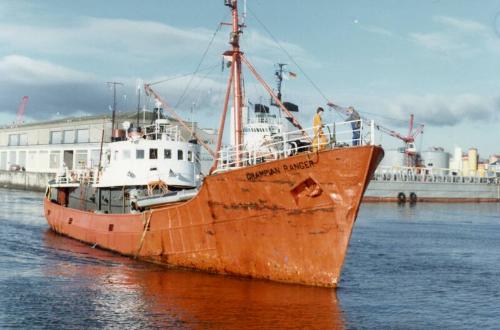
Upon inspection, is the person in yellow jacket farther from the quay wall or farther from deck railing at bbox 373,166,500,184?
the quay wall

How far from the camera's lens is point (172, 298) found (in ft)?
60.3

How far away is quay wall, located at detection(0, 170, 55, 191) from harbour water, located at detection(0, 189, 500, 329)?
2356 inches

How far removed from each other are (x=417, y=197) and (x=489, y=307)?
6938 cm

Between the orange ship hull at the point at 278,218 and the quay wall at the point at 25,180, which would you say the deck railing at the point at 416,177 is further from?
the orange ship hull at the point at 278,218

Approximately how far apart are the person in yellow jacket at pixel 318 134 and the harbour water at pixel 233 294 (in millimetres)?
4573

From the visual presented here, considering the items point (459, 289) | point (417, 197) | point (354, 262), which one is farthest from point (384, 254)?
point (417, 197)

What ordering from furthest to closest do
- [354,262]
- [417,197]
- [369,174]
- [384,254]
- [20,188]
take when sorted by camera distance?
1. [20,188]
2. [417,197]
3. [384,254]
4. [354,262]
5. [369,174]

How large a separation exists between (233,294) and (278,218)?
A: 115 inches

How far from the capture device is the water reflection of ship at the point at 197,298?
52.5 feet

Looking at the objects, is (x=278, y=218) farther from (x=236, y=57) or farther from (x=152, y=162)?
(x=152, y=162)

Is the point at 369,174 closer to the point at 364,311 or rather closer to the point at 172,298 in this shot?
the point at 364,311

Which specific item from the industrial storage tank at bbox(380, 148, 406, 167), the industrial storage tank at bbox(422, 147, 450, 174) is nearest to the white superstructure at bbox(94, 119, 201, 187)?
the industrial storage tank at bbox(380, 148, 406, 167)

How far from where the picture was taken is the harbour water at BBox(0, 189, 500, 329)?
632 inches

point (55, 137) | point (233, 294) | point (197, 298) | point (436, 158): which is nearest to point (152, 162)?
point (233, 294)
